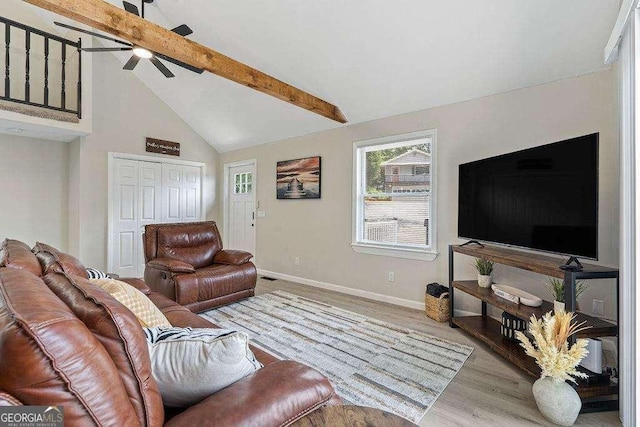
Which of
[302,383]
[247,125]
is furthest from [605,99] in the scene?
[247,125]

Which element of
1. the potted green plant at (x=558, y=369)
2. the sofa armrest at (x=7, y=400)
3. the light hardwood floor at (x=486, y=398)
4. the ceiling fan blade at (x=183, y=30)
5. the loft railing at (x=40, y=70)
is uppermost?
the loft railing at (x=40, y=70)

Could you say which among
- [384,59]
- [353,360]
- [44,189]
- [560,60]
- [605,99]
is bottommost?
[353,360]

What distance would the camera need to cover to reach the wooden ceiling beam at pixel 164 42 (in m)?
2.19

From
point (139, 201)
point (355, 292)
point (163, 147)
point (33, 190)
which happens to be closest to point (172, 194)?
point (139, 201)

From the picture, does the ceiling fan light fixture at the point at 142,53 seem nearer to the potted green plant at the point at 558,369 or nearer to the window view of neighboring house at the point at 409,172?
the window view of neighboring house at the point at 409,172

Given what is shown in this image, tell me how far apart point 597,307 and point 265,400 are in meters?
2.85

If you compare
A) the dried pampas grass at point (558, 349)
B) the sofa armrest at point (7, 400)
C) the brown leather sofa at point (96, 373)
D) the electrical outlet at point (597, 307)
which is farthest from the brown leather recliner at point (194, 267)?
the electrical outlet at point (597, 307)

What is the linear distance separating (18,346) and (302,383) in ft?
2.32

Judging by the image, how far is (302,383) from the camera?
3.22 feet

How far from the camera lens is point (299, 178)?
4.89 m

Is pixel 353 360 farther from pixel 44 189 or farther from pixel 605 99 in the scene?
pixel 44 189

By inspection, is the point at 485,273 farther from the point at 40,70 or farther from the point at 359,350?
the point at 40,70

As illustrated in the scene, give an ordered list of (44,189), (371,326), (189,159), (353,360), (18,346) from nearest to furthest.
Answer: (18,346) → (353,360) → (371,326) → (44,189) → (189,159)

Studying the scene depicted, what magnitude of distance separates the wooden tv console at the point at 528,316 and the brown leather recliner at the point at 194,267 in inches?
94.0
